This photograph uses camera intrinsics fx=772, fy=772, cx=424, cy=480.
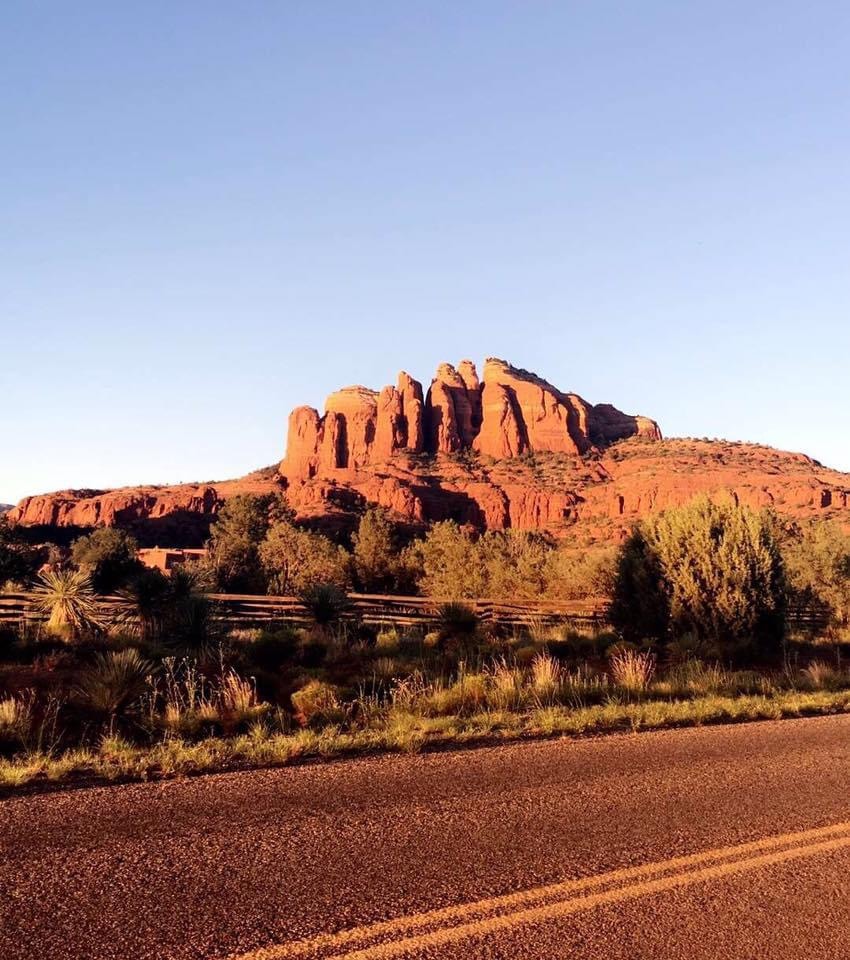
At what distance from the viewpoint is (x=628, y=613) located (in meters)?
19.9

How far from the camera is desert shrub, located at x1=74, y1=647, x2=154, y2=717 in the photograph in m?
9.95

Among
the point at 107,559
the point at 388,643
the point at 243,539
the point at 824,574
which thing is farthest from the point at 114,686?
the point at 243,539

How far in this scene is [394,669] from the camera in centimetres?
1352

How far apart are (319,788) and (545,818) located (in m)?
1.86

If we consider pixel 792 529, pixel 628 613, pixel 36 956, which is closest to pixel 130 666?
pixel 36 956

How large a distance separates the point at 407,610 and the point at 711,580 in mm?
10172

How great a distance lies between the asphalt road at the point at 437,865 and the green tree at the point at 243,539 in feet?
104

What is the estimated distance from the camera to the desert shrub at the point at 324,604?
20.2 m

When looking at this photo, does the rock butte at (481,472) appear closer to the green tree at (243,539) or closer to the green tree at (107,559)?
the green tree at (243,539)

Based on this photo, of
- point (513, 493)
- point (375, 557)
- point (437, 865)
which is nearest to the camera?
point (437, 865)

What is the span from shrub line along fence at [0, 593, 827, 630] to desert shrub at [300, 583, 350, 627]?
458 millimetres

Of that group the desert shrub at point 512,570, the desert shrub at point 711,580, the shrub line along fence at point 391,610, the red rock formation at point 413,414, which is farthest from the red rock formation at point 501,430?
the desert shrub at point 711,580

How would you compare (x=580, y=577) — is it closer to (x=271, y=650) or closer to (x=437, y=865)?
(x=271, y=650)

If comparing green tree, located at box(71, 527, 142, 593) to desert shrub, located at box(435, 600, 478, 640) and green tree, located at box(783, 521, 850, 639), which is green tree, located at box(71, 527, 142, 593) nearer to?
desert shrub, located at box(435, 600, 478, 640)
